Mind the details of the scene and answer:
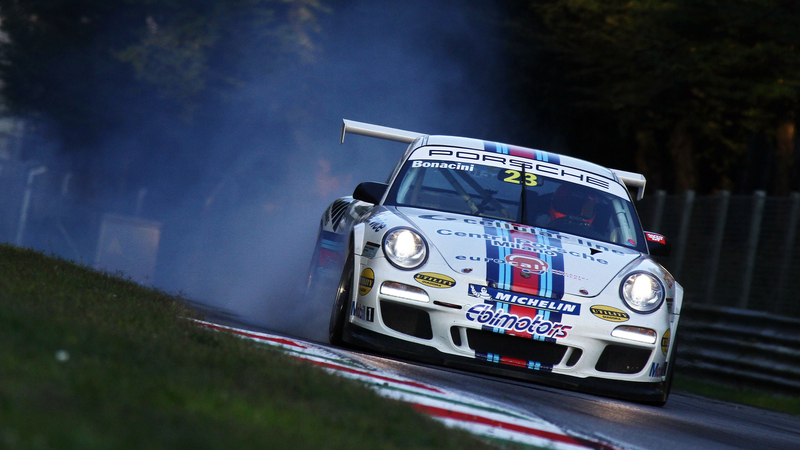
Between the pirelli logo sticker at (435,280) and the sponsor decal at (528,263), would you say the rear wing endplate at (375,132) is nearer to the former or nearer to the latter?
the sponsor decal at (528,263)

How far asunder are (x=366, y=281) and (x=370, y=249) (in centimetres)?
20

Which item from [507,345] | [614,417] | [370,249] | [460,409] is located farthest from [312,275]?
[460,409]

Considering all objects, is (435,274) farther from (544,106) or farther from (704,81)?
(544,106)

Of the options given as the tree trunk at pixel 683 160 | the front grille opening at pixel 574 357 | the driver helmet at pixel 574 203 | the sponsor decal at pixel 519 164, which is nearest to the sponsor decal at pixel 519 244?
the front grille opening at pixel 574 357

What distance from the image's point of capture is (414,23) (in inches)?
903

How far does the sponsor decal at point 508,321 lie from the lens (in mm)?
5738

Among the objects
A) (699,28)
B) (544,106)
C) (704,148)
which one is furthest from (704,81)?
(544,106)

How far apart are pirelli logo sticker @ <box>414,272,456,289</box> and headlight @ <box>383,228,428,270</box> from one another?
0.07 meters

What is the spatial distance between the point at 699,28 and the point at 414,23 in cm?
773

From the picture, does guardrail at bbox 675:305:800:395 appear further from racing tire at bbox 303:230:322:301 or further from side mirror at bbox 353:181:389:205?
side mirror at bbox 353:181:389:205

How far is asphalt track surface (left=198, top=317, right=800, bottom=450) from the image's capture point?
503 cm

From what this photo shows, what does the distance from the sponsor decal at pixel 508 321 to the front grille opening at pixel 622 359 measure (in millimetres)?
→ 310

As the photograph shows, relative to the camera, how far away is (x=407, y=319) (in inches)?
230

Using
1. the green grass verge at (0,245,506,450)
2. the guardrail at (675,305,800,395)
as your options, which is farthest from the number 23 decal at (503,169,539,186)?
the guardrail at (675,305,800,395)
